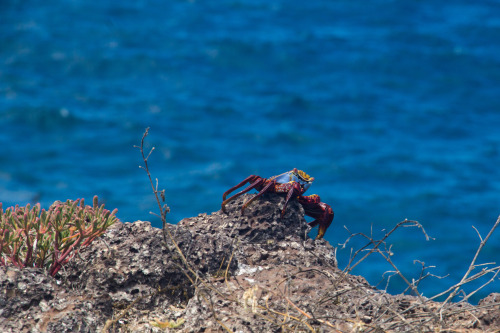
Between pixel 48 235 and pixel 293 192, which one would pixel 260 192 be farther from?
pixel 48 235

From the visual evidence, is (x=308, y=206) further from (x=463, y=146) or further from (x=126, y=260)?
(x=463, y=146)

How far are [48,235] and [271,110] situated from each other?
19439 millimetres

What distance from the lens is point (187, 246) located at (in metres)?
5.70

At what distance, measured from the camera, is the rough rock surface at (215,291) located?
5062 mm

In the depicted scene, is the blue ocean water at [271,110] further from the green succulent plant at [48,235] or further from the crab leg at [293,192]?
the green succulent plant at [48,235]

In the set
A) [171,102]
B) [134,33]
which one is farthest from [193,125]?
[134,33]

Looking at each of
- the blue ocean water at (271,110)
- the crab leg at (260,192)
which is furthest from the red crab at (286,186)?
the blue ocean water at (271,110)

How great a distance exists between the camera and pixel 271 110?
24953 mm

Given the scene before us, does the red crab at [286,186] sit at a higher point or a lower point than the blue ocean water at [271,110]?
lower

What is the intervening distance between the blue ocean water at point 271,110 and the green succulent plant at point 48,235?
14.1 m

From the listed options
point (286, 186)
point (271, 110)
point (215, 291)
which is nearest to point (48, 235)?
point (215, 291)

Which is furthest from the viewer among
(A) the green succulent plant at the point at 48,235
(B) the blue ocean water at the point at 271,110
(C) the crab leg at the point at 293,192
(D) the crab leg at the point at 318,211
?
(B) the blue ocean water at the point at 271,110

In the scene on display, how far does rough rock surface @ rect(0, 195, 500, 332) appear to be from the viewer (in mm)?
5062

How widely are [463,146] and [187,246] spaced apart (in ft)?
63.3
